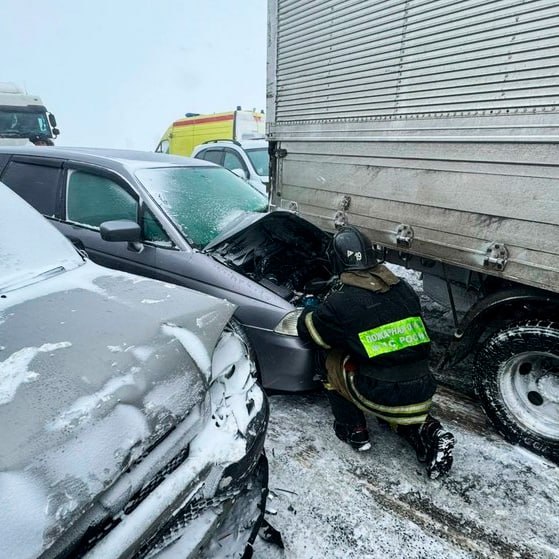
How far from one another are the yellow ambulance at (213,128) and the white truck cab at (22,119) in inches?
151

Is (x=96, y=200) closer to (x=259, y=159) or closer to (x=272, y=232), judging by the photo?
(x=272, y=232)

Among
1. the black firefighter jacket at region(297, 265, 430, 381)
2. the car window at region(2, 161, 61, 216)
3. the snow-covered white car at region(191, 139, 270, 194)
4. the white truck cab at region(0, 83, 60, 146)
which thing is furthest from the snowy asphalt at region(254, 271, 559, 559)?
the white truck cab at region(0, 83, 60, 146)

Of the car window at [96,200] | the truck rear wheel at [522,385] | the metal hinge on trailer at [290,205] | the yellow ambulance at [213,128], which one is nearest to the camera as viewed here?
the truck rear wheel at [522,385]

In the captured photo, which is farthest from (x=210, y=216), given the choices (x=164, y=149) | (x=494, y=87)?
(x=164, y=149)

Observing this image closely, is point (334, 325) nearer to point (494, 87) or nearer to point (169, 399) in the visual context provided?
point (169, 399)

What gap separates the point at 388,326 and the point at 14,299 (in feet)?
6.12

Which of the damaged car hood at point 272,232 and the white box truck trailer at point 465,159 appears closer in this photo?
the white box truck trailer at point 465,159

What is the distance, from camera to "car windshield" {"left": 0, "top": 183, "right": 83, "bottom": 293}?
187cm

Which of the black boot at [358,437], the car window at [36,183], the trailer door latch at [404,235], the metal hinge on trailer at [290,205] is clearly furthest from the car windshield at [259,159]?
the black boot at [358,437]

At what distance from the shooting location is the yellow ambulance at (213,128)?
11.4 metres

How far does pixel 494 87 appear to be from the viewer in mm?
2295

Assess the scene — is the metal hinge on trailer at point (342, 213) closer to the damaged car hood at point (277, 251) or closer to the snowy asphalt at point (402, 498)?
the damaged car hood at point (277, 251)

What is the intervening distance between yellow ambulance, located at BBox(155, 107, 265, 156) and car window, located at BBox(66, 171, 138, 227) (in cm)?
829

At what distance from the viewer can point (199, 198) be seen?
3467mm
